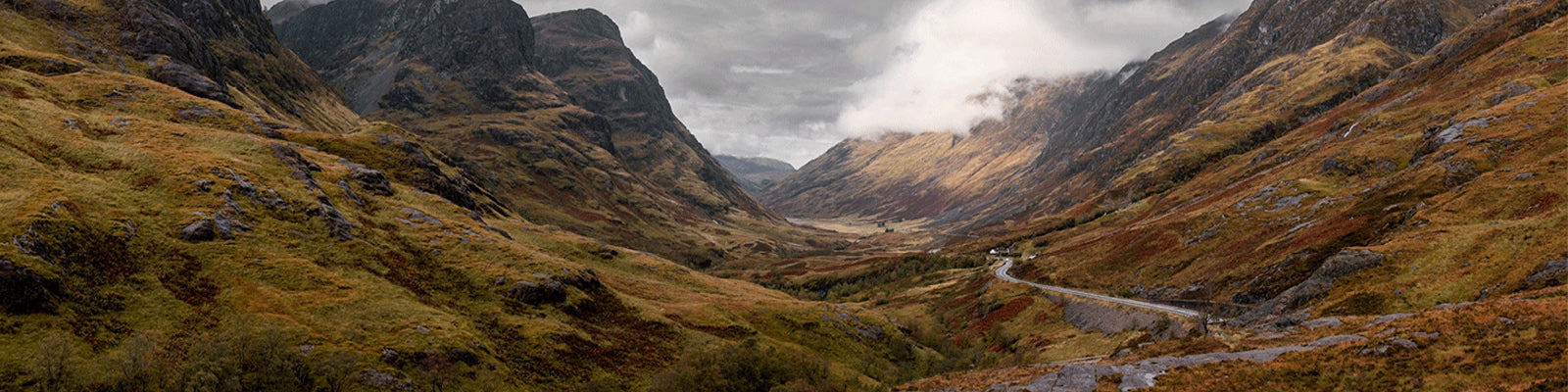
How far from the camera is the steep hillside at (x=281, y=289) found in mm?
37250

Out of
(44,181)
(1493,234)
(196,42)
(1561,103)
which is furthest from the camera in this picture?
(196,42)

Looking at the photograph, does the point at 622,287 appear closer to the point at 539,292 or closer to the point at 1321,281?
the point at 539,292

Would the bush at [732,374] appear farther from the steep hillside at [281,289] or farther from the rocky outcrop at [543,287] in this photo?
the rocky outcrop at [543,287]

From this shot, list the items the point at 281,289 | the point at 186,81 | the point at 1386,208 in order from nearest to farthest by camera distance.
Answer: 1. the point at 281,289
2. the point at 1386,208
3. the point at 186,81

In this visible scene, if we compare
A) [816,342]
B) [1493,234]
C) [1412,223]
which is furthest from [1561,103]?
[816,342]

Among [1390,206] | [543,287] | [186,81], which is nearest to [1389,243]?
[1390,206]

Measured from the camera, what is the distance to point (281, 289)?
1917 inches

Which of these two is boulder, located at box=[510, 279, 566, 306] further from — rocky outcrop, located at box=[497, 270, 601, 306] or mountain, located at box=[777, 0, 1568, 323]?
mountain, located at box=[777, 0, 1568, 323]

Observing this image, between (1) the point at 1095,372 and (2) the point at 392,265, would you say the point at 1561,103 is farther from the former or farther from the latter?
(2) the point at 392,265

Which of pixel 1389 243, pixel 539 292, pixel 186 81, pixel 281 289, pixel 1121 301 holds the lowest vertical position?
pixel 1121 301

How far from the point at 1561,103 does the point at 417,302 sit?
161 meters

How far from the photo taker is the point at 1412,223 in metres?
68.9

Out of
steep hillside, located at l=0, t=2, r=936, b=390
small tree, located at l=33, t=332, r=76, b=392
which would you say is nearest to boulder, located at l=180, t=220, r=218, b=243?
steep hillside, located at l=0, t=2, r=936, b=390

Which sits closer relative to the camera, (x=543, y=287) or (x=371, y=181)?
(x=543, y=287)
